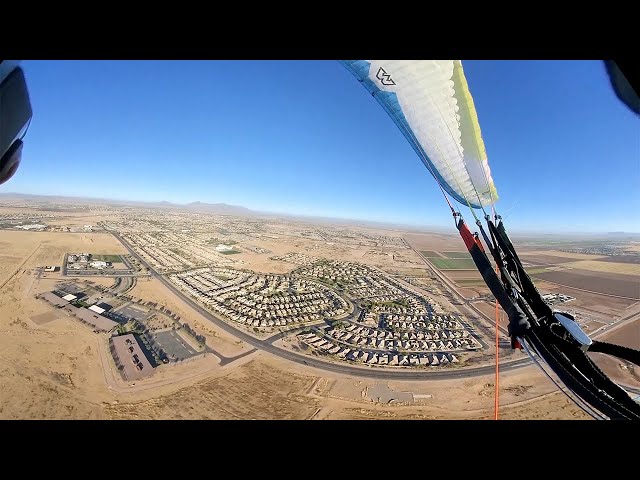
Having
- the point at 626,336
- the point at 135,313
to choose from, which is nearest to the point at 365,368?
the point at 135,313

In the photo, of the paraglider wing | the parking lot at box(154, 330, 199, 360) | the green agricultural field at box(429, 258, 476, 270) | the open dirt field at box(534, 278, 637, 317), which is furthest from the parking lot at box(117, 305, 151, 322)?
the green agricultural field at box(429, 258, 476, 270)

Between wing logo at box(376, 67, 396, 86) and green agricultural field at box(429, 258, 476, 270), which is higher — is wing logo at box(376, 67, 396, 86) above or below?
above

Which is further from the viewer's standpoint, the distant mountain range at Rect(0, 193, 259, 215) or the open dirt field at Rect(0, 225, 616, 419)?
the distant mountain range at Rect(0, 193, 259, 215)

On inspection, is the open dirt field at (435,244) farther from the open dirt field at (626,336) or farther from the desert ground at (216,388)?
the desert ground at (216,388)

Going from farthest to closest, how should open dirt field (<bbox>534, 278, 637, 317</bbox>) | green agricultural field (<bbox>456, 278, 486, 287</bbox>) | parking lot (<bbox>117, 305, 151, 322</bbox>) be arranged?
green agricultural field (<bbox>456, 278, 486, 287</bbox>)
open dirt field (<bbox>534, 278, 637, 317</bbox>)
parking lot (<bbox>117, 305, 151, 322</bbox>)

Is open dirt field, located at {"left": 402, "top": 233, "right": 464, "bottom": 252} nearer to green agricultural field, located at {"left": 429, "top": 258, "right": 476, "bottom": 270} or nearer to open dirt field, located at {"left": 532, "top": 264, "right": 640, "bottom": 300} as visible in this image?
green agricultural field, located at {"left": 429, "top": 258, "right": 476, "bottom": 270}

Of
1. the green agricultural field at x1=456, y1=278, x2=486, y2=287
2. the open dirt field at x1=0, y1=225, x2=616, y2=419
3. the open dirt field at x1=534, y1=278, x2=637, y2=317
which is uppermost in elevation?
the open dirt field at x1=534, y1=278, x2=637, y2=317

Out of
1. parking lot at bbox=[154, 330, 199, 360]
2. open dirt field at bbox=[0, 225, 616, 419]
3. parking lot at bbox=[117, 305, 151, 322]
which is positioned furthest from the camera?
parking lot at bbox=[117, 305, 151, 322]
